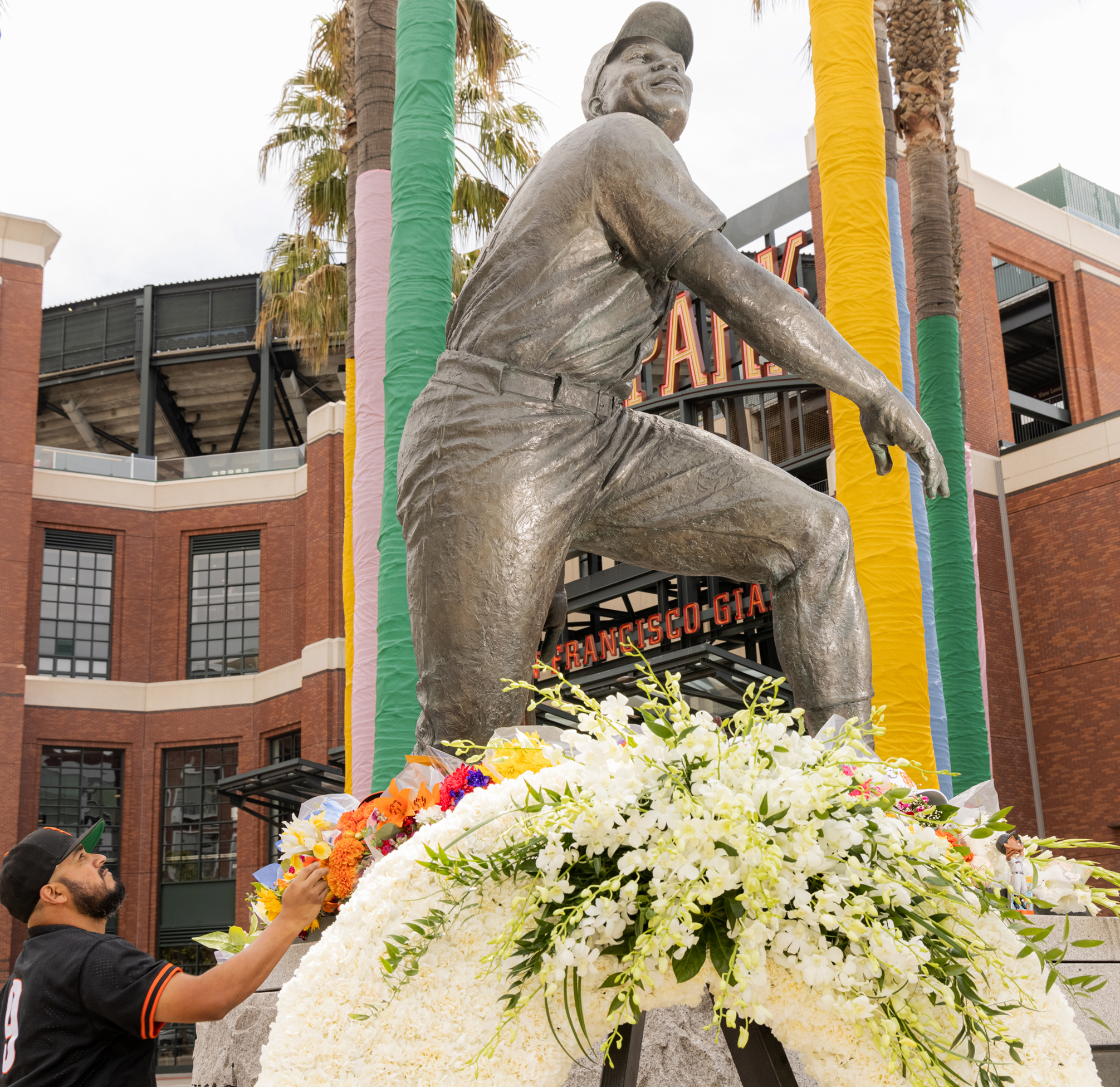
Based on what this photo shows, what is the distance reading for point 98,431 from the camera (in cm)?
4194

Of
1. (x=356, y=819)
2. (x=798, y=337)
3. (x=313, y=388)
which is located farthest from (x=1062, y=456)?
(x=313, y=388)

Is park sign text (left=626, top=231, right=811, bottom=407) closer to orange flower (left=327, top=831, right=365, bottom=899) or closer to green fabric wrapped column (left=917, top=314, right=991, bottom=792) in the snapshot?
green fabric wrapped column (left=917, top=314, right=991, bottom=792)

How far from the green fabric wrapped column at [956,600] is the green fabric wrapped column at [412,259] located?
539cm

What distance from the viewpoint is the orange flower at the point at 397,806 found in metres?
2.80

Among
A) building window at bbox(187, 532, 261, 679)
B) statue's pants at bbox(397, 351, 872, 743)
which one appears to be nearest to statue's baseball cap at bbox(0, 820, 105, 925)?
statue's pants at bbox(397, 351, 872, 743)

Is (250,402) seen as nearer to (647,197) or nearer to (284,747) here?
(284,747)

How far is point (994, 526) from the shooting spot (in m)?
23.2

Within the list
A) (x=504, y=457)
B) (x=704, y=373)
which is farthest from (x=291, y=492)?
(x=504, y=457)

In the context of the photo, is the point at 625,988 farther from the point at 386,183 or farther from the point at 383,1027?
the point at 386,183

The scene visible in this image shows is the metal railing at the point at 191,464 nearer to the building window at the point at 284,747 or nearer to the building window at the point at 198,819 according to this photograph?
the building window at the point at 284,747

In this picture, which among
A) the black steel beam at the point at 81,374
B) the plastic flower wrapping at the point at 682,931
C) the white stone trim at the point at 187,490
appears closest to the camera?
the plastic flower wrapping at the point at 682,931

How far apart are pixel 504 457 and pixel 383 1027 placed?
162 cm

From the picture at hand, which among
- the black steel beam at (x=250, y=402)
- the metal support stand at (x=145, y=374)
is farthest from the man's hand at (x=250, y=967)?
the black steel beam at (x=250, y=402)

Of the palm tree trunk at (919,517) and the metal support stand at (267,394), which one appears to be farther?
the metal support stand at (267,394)
